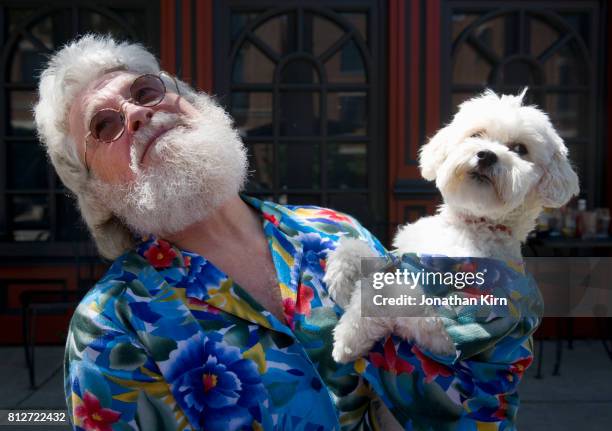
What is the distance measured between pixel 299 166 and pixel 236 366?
173 inches

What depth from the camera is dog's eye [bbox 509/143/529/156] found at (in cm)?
230

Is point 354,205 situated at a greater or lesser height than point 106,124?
lesser

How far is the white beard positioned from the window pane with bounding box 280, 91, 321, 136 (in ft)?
13.4

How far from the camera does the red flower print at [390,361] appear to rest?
154cm

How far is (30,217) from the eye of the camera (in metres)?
5.85

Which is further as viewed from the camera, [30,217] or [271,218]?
[30,217]

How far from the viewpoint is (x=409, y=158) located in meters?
5.61

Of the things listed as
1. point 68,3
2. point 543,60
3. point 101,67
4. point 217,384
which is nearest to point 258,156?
point 68,3

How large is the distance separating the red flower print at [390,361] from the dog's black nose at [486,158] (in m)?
0.86

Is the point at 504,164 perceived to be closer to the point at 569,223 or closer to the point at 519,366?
the point at 519,366

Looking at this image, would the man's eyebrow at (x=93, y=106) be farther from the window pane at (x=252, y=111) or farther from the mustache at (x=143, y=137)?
the window pane at (x=252, y=111)

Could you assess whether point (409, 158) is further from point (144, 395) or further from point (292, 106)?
point (144, 395)

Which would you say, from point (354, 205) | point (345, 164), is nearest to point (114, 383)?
point (354, 205)

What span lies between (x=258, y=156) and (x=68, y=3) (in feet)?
6.89
